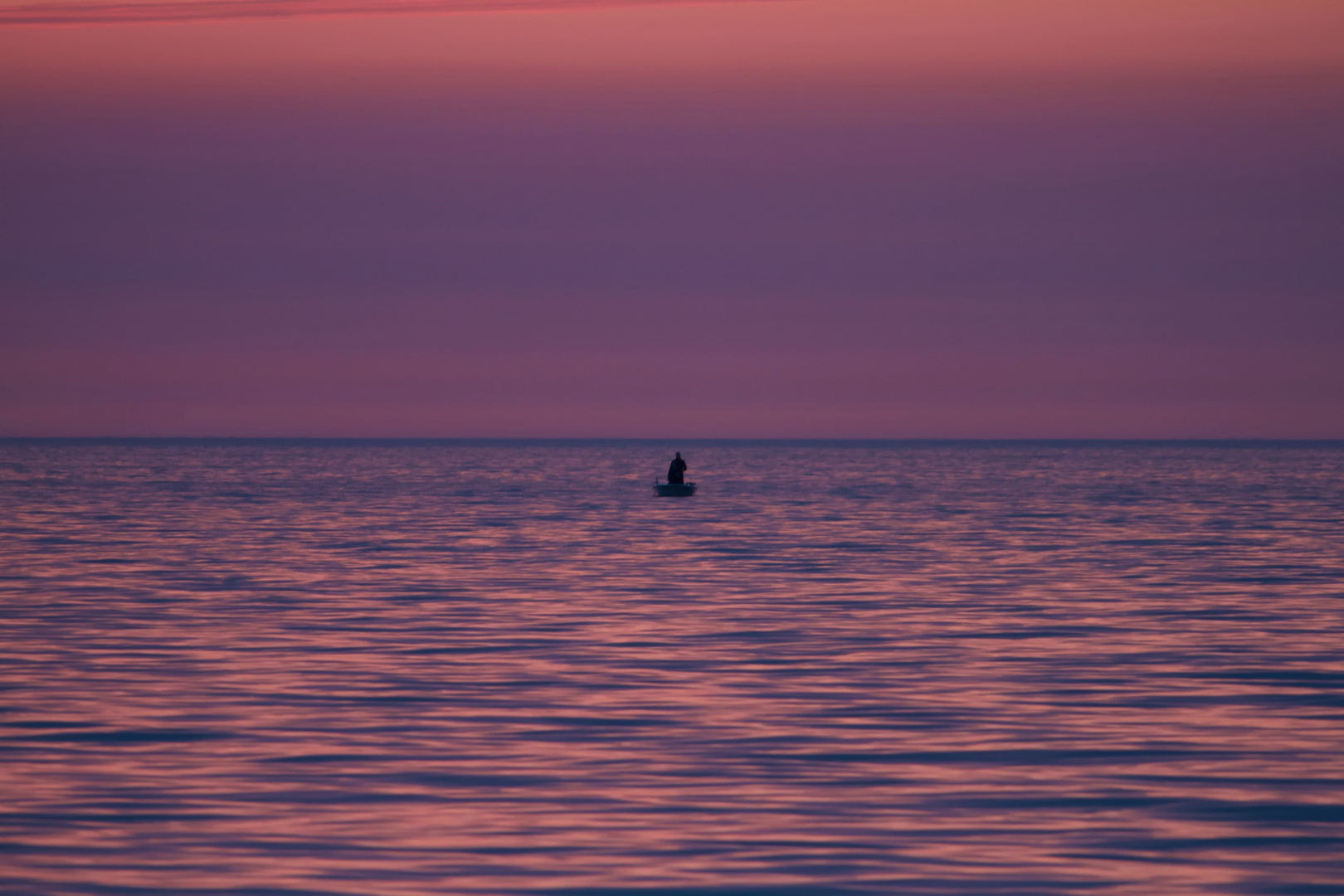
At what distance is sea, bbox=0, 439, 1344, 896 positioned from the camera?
12.6m

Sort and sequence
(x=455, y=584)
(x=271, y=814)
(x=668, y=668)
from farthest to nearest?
1. (x=455, y=584)
2. (x=668, y=668)
3. (x=271, y=814)

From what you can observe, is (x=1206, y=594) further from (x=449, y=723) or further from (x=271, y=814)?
(x=271, y=814)

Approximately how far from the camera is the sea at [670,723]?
12609mm

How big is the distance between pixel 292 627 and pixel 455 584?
7.92m

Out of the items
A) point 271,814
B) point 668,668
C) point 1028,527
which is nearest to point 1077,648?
point 668,668

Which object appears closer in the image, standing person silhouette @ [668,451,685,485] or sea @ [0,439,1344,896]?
sea @ [0,439,1344,896]

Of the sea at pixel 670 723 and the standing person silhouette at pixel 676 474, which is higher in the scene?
the standing person silhouette at pixel 676 474

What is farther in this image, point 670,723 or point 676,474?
point 676,474

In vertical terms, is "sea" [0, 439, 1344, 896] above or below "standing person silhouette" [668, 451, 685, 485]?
below

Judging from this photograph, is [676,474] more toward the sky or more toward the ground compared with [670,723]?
more toward the sky

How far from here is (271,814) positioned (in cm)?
1387

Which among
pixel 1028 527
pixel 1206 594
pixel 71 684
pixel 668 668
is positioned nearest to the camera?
pixel 71 684

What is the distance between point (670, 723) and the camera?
1820 centimetres

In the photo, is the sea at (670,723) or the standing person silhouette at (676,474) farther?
the standing person silhouette at (676,474)
